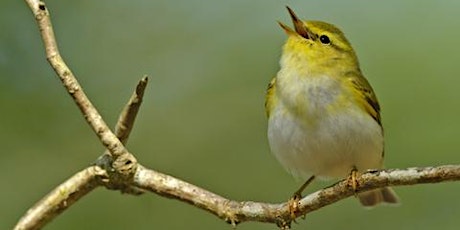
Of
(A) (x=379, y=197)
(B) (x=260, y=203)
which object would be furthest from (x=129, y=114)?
(A) (x=379, y=197)

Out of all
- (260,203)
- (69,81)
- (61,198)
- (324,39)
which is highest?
(324,39)

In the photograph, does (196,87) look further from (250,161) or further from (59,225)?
(59,225)

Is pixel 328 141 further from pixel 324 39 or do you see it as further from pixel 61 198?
pixel 61 198

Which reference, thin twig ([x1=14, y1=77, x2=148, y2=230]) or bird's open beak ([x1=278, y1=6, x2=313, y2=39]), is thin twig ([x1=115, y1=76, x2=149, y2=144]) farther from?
bird's open beak ([x1=278, y1=6, x2=313, y2=39])

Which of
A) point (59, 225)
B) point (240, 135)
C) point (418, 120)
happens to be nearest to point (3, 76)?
point (59, 225)

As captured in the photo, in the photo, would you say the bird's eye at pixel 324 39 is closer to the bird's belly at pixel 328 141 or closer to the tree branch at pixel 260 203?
the bird's belly at pixel 328 141

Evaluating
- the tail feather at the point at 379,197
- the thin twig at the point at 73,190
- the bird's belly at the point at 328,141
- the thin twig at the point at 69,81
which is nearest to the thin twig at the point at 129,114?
the thin twig at the point at 73,190

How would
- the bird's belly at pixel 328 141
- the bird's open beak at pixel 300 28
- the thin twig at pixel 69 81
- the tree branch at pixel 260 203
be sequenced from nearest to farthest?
1. the tree branch at pixel 260 203
2. the thin twig at pixel 69 81
3. the bird's belly at pixel 328 141
4. the bird's open beak at pixel 300 28
